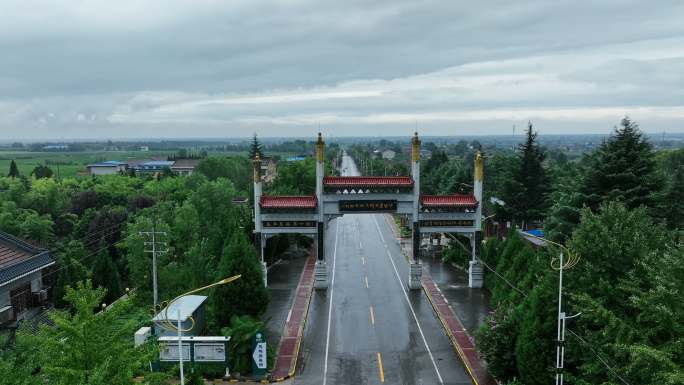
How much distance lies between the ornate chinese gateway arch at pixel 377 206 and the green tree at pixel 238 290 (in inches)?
393

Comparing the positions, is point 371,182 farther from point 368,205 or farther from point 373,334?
point 373,334

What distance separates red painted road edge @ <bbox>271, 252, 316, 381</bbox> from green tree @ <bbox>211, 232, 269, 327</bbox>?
94.6 inches

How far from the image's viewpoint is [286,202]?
34281 mm

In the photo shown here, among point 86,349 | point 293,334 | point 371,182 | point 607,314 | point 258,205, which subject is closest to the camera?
point 86,349

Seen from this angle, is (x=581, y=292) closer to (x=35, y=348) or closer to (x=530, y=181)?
(x=35, y=348)

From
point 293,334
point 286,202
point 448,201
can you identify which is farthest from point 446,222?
point 293,334

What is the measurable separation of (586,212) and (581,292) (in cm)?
359

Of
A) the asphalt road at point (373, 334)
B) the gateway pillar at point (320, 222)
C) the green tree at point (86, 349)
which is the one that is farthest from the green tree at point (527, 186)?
the green tree at point (86, 349)

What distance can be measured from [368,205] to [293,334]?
1081 cm

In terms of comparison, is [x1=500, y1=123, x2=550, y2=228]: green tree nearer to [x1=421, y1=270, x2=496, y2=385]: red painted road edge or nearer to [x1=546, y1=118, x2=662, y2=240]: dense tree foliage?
A: [x1=546, y1=118, x2=662, y2=240]: dense tree foliage

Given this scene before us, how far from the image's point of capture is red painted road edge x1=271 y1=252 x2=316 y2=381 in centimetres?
2206

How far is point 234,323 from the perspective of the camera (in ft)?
72.5

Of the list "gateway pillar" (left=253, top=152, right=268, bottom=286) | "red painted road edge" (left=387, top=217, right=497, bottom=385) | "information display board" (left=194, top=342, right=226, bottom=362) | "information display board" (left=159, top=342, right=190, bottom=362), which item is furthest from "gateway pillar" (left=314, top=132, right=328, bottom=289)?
"information display board" (left=159, top=342, right=190, bottom=362)

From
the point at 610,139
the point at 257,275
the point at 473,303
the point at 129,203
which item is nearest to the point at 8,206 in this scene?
the point at 129,203
